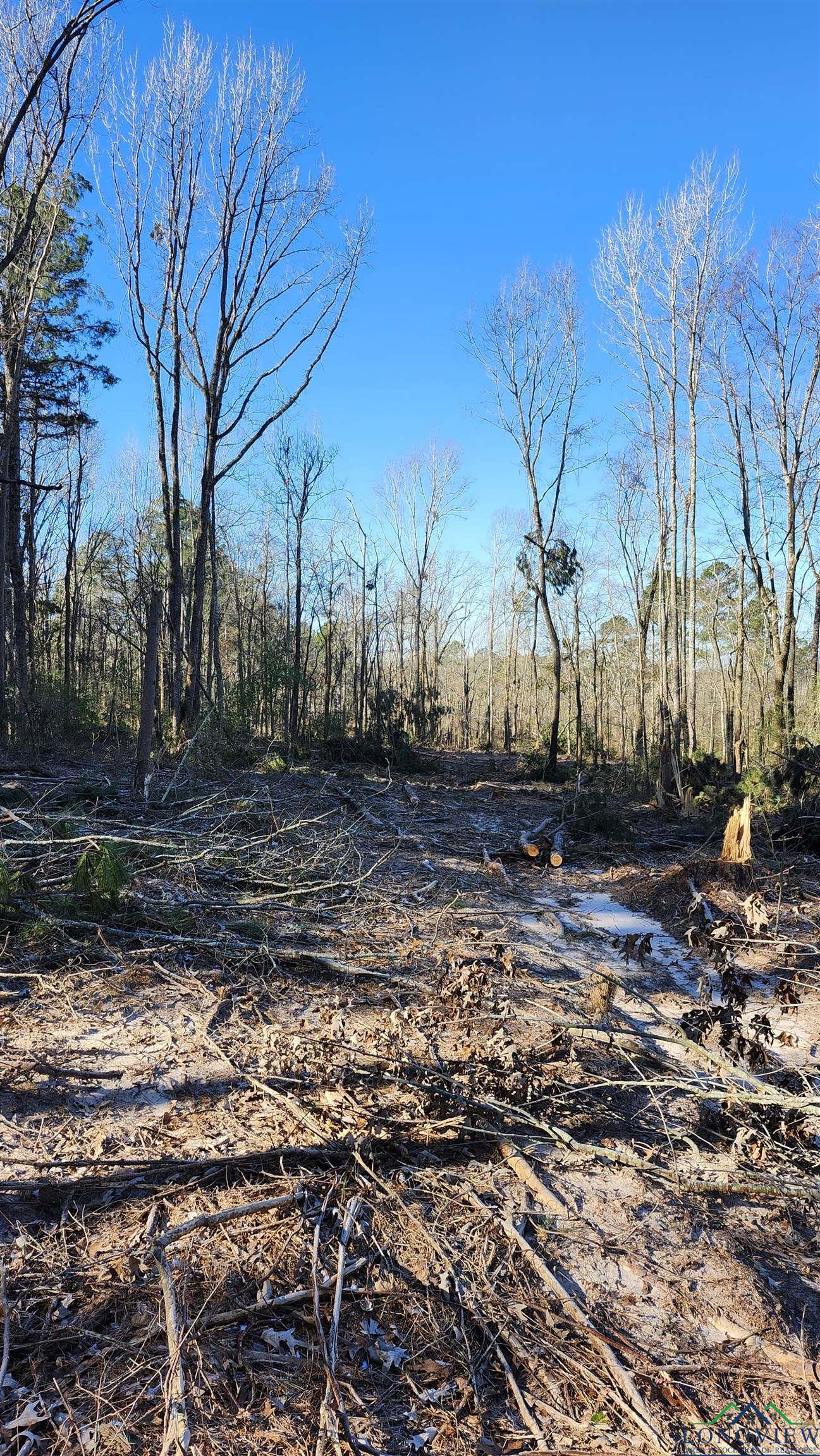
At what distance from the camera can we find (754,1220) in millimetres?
2574

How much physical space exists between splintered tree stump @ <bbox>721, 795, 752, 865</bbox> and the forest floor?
150 cm

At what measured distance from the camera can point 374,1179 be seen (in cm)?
262

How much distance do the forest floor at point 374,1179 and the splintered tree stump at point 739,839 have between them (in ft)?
4.94

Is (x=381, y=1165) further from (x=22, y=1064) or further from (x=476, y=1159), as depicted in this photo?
(x=22, y=1064)

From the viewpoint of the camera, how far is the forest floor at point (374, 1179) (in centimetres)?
184

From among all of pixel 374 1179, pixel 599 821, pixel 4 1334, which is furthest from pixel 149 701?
pixel 4 1334

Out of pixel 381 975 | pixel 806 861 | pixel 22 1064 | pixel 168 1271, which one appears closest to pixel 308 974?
pixel 381 975

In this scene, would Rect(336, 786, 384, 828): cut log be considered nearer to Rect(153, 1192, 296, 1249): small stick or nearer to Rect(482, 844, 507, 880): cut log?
Rect(482, 844, 507, 880): cut log

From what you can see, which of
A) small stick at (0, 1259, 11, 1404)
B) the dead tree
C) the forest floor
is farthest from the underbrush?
small stick at (0, 1259, 11, 1404)

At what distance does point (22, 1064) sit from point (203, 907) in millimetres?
1941

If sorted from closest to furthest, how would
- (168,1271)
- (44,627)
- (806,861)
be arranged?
(168,1271) < (806,861) < (44,627)

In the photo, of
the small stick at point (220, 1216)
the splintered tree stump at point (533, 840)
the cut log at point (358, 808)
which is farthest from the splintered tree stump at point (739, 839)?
the small stick at point (220, 1216)

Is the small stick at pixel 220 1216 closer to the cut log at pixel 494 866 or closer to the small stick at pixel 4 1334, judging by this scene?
the small stick at pixel 4 1334

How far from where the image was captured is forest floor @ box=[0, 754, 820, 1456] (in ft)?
6.05
